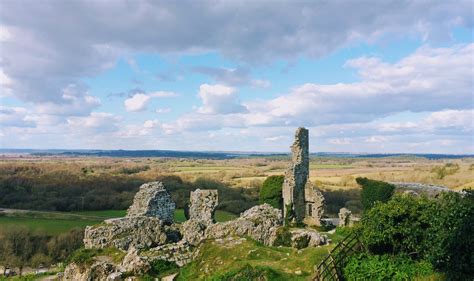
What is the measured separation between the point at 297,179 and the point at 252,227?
1791 cm

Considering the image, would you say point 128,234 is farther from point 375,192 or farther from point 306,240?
point 375,192

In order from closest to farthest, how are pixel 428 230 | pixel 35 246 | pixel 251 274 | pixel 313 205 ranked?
1. pixel 428 230
2. pixel 251 274
3. pixel 313 205
4. pixel 35 246

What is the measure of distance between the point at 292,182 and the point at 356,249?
2210cm

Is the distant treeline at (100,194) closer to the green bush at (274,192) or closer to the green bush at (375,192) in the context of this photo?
the green bush at (375,192)

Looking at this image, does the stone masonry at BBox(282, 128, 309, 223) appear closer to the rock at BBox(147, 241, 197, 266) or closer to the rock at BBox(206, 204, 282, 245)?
the rock at BBox(206, 204, 282, 245)

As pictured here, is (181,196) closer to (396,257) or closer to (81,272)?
(81,272)

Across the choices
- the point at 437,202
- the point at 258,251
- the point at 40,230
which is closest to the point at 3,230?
the point at 40,230

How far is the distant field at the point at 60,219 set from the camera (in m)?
52.7

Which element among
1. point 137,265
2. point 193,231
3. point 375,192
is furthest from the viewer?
point 375,192

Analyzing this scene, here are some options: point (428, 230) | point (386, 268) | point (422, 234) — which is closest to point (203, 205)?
point (386, 268)

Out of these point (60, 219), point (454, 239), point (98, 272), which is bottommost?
point (60, 219)

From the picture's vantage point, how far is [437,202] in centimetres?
1490

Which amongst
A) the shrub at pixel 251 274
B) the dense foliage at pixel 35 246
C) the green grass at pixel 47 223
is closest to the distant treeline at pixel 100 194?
the green grass at pixel 47 223

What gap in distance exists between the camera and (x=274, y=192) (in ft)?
151
